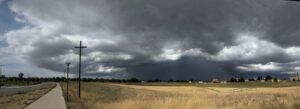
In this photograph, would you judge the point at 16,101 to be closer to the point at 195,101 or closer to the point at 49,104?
the point at 49,104

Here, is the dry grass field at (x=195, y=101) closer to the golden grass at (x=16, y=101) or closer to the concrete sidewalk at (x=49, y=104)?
the concrete sidewalk at (x=49, y=104)

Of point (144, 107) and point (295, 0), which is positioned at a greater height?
point (295, 0)

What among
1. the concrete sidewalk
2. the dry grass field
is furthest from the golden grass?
the dry grass field

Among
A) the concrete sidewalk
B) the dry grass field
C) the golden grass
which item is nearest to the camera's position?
the dry grass field

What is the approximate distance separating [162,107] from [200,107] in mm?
2001

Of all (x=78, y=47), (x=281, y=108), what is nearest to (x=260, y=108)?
(x=281, y=108)

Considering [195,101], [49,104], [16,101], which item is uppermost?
[195,101]

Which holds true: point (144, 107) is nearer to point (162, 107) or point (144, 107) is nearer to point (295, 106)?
point (162, 107)

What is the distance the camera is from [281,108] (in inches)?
632

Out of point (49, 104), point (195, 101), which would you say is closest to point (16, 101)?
point (49, 104)

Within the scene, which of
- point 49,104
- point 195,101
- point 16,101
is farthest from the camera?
point 16,101

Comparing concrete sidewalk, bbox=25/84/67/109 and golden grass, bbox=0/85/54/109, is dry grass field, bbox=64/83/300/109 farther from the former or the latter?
golden grass, bbox=0/85/54/109

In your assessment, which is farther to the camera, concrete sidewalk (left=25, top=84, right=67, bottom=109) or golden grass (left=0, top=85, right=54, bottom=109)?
golden grass (left=0, top=85, right=54, bottom=109)

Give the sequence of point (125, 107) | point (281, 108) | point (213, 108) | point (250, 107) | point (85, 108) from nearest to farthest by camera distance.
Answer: point (281, 108)
point (250, 107)
point (213, 108)
point (125, 107)
point (85, 108)
